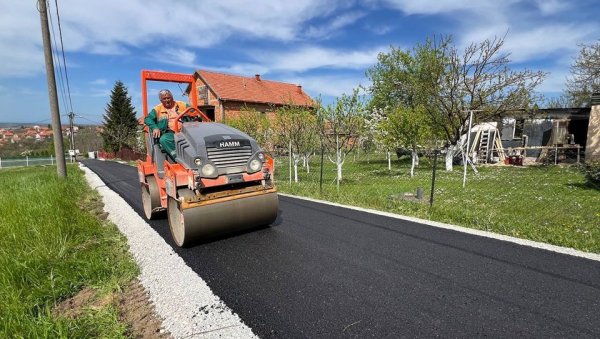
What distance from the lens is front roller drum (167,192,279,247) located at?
175 inches

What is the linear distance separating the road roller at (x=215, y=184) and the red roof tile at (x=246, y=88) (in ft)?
87.6

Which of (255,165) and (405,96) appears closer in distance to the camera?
(255,165)

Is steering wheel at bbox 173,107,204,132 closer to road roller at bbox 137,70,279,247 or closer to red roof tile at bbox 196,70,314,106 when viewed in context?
road roller at bbox 137,70,279,247

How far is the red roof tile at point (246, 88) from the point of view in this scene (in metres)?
33.4

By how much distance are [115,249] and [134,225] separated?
1.54 m

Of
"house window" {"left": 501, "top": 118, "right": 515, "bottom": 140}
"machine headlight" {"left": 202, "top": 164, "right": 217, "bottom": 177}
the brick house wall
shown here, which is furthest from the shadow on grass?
the brick house wall

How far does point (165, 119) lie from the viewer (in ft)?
18.1

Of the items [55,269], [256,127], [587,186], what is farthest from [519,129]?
[55,269]

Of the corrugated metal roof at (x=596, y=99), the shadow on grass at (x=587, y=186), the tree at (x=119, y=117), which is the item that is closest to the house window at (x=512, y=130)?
the corrugated metal roof at (x=596, y=99)

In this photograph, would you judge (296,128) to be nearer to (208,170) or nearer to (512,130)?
(208,170)

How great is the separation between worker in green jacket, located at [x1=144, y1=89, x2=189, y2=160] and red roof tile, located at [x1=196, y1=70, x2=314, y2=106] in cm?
2571

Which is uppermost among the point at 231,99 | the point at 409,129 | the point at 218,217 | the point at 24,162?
the point at 231,99

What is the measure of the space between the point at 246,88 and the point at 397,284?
1372 inches

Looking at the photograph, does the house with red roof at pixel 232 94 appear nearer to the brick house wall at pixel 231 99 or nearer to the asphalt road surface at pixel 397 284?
the brick house wall at pixel 231 99
